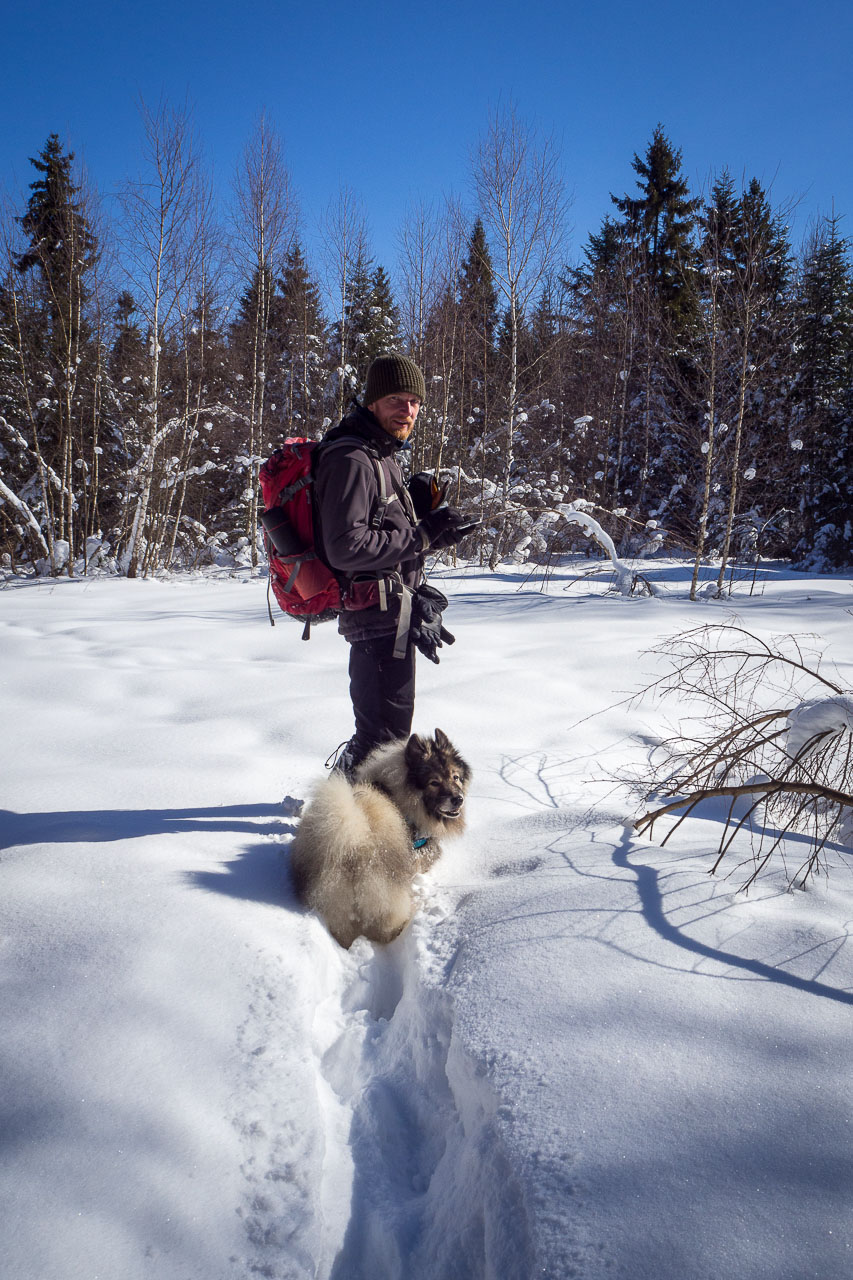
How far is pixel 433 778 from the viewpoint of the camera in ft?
9.03

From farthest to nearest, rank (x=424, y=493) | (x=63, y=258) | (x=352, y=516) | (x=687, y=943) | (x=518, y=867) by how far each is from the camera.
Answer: (x=63, y=258), (x=424, y=493), (x=518, y=867), (x=352, y=516), (x=687, y=943)

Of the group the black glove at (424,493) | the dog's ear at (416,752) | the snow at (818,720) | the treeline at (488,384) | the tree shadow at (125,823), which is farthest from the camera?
the treeline at (488,384)

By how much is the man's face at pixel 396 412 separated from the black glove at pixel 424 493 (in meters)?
0.32

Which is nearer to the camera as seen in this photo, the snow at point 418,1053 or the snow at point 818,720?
the snow at point 418,1053

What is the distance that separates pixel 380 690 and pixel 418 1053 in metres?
1.36

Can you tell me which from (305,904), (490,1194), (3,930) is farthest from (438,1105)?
(3,930)

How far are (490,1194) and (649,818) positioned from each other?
1511 mm

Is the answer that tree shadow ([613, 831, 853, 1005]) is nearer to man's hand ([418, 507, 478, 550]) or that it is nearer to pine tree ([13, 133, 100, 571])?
man's hand ([418, 507, 478, 550])

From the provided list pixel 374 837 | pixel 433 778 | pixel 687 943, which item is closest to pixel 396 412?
pixel 433 778

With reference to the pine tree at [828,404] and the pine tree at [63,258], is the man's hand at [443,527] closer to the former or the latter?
the pine tree at [63,258]

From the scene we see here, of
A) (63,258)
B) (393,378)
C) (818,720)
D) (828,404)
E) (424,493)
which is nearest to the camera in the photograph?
(818,720)

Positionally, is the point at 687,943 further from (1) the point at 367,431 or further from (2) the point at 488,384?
(2) the point at 488,384

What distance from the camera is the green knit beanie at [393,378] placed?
8.07 ft

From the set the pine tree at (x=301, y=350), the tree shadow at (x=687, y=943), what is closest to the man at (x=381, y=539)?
the tree shadow at (x=687, y=943)
